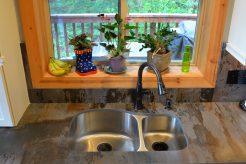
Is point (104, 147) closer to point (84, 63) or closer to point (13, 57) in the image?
point (84, 63)

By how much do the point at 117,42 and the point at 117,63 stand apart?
0.13 m

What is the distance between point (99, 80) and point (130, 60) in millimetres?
297

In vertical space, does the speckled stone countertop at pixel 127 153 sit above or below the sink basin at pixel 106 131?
above

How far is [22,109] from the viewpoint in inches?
56.0

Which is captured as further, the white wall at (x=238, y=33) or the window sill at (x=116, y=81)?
the window sill at (x=116, y=81)

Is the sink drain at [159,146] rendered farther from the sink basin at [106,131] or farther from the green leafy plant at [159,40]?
the green leafy plant at [159,40]

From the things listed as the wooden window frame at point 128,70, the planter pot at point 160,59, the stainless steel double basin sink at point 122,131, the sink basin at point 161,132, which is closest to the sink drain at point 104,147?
the stainless steel double basin sink at point 122,131

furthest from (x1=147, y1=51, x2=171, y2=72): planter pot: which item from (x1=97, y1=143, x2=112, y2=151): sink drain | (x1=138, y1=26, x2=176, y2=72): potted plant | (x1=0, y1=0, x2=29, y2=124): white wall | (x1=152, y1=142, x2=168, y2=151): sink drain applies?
(x1=0, y1=0, x2=29, y2=124): white wall

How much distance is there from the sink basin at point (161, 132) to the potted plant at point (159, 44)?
334mm

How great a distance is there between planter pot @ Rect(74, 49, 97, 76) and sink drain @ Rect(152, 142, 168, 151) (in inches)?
22.8

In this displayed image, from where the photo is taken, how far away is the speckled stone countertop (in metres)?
1.12

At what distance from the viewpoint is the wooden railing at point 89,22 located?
158cm

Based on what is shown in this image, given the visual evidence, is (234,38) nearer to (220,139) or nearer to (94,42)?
(220,139)

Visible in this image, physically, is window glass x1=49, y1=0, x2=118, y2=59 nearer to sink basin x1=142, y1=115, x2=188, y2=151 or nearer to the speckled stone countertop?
the speckled stone countertop
